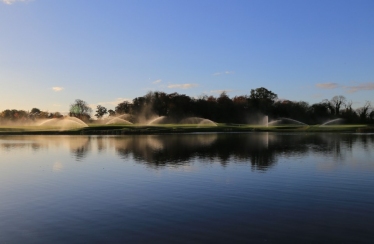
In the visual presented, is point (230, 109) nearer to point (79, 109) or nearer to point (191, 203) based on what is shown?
point (79, 109)

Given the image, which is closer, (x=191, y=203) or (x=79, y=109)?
(x=191, y=203)

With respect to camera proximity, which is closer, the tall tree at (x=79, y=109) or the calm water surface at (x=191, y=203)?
the calm water surface at (x=191, y=203)

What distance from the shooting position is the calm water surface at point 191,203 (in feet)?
40.2

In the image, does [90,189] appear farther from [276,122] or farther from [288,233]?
[276,122]

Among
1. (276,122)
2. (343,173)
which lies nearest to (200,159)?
(343,173)

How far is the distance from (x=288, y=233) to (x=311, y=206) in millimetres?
4096

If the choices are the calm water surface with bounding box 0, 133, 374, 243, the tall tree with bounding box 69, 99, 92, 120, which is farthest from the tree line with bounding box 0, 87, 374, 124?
the calm water surface with bounding box 0, 133, 374, 243

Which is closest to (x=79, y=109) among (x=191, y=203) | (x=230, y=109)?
(x=230, y=109)

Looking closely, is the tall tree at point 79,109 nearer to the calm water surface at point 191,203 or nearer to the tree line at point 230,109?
the tree line at point 230,109

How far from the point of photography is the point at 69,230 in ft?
42.2

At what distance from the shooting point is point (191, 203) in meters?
16.5

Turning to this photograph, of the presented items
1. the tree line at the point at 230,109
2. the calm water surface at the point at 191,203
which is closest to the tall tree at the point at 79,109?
the tree line at the point at 230,109

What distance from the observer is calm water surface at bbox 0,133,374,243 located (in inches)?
482

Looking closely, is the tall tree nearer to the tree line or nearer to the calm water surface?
the tree line
